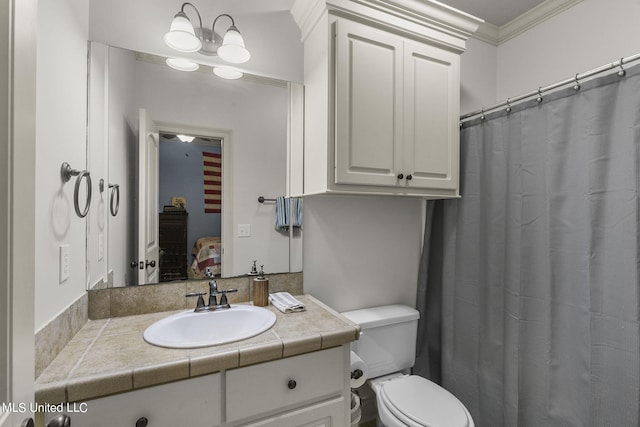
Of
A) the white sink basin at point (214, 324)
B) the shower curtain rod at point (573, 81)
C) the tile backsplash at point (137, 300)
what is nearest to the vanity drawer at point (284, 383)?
the white sink basin at point (214, 324)

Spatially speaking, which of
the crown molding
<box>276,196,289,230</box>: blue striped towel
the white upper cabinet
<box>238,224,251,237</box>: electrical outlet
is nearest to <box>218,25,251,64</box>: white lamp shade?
the white upper cabinet

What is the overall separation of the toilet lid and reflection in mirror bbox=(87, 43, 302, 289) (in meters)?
0.79

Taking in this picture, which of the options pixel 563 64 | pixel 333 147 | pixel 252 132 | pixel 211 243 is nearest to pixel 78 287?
pixel 211 243

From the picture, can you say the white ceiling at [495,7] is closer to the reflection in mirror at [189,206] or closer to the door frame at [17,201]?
the reflection in mirror at [189,206]

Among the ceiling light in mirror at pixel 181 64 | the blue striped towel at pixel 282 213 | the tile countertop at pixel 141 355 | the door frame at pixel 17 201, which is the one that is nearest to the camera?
the door frame at pixel 17 201

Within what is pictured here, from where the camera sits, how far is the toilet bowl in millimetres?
1304

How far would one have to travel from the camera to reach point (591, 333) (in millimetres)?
1226

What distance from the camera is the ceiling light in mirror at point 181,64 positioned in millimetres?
1371

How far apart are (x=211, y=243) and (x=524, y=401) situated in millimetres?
1690

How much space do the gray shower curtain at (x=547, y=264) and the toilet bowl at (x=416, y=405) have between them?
34cm

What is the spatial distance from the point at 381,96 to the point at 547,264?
1078mm

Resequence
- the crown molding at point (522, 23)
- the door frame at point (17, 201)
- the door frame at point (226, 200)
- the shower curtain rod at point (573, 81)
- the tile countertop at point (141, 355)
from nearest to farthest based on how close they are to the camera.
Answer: the door frame at point (17, 201) → the tile countertop at point (141, 355) → the shower curtain rod at point (573, 81) → the door frame at point (226, 200) → the crown molding at point (522, 23)

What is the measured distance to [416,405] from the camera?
4.61 ft

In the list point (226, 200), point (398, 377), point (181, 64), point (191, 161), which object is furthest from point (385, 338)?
point (181, 64)
